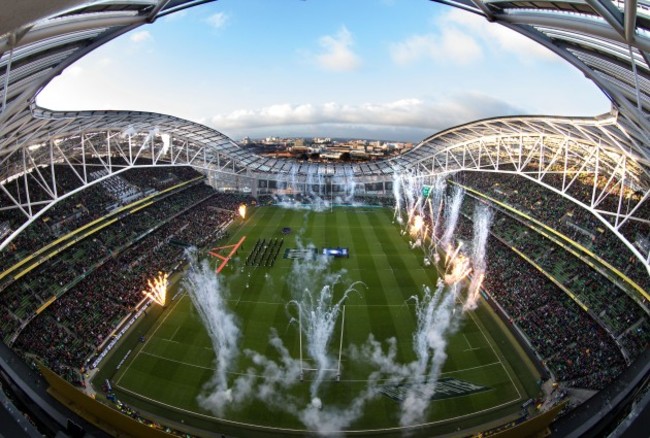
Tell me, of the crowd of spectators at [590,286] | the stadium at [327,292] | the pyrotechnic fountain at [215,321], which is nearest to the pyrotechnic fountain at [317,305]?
the stadium at [327,292]

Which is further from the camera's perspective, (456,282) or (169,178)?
(169,178)

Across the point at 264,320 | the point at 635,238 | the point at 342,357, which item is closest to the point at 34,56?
the point at 264,320

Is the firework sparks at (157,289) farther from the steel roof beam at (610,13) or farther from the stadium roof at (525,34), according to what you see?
the steel roof beam at (610,13)

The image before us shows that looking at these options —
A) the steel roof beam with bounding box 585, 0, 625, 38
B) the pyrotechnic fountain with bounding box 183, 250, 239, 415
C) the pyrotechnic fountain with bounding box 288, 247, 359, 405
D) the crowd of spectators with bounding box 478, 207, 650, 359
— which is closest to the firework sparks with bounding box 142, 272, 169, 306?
the pyrotechnic fountain with bounding box 183, 250, 239, 415

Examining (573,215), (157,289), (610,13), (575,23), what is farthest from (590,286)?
(157,289)

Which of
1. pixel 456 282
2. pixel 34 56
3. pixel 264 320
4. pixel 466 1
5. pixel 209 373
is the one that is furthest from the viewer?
pixel 456 282

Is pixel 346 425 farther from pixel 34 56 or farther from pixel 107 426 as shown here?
pixel 34 56

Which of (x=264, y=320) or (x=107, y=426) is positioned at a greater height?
(x=107, y=426)
